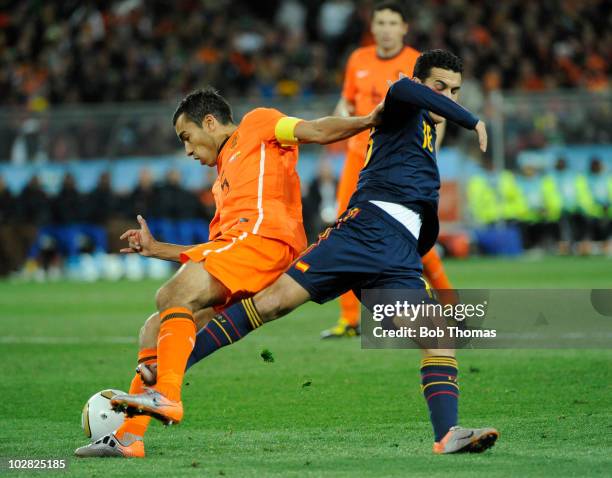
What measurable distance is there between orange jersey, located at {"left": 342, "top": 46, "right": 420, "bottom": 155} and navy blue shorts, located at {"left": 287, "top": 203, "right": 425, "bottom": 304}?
414 centimetres

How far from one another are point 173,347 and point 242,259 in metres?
0.59

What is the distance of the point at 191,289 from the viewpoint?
18.8 ft

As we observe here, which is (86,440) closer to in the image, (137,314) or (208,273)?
(208,273)

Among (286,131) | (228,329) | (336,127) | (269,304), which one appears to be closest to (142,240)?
(228,329)

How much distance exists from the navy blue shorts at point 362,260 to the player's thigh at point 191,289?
1.27ft

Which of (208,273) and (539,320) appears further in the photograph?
(539,320)

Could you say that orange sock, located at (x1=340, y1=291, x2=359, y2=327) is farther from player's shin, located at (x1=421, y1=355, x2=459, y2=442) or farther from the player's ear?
player's shin, located at (x1=421, y1=355, x2=459, y2=442)

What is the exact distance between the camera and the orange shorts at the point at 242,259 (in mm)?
5793

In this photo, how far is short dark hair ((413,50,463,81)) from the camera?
592 centimetres

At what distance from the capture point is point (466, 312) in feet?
28.1

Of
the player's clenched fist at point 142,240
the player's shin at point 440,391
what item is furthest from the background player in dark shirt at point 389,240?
the player's clenched fist at point 142,240

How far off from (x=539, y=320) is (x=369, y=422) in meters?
5.25

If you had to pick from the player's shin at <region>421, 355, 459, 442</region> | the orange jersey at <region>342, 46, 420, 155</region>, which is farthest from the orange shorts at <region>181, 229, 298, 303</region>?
the orange jersey at <region>342, 46, 420, 155</region>

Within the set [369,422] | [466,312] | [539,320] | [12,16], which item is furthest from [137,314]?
[12,16]
